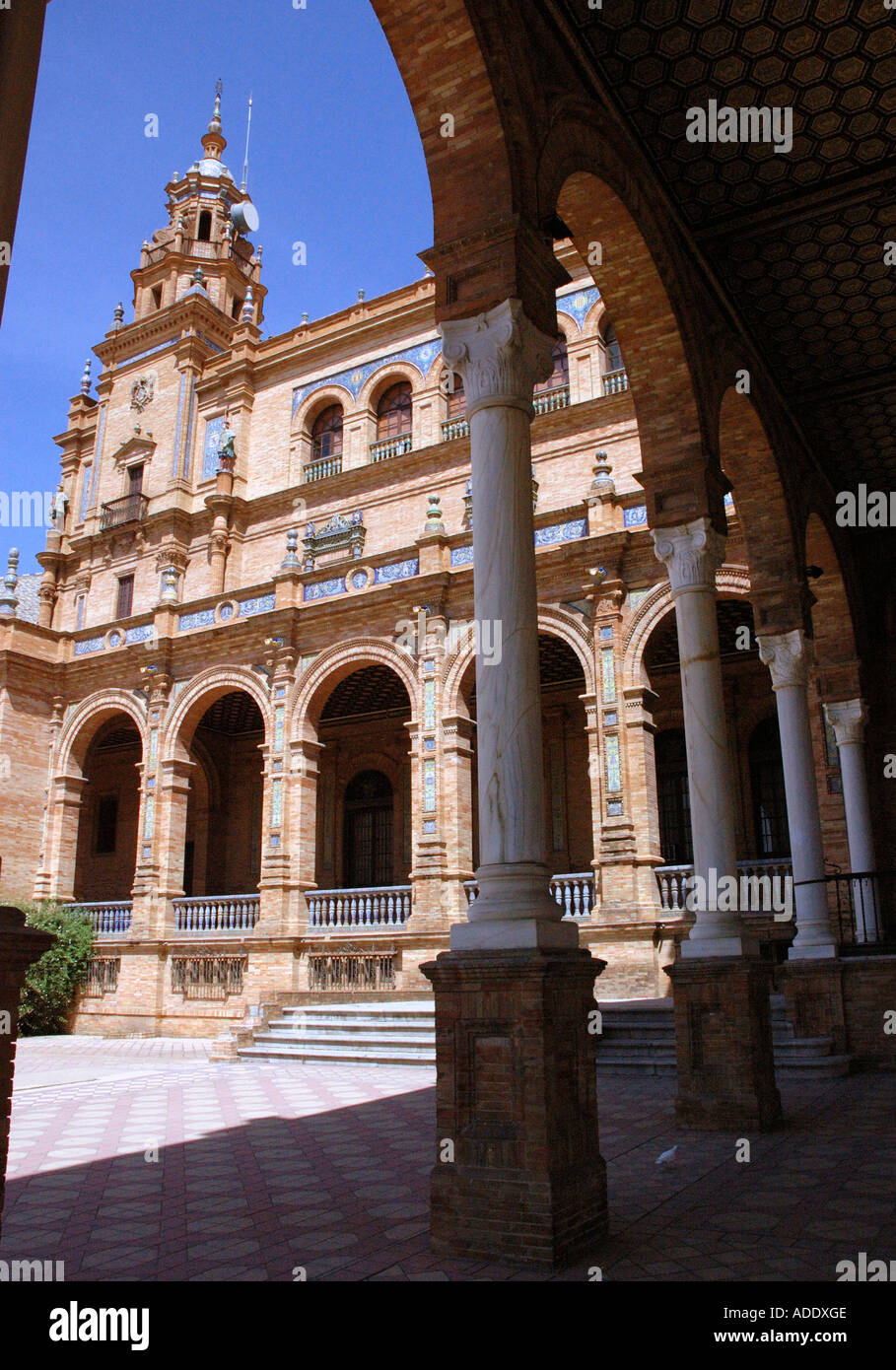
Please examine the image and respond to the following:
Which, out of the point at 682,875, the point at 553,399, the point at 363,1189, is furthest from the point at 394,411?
the point at 363,1189

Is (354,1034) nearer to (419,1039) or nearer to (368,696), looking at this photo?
(419,1039)

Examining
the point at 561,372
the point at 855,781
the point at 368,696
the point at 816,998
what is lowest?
the point at 816,998

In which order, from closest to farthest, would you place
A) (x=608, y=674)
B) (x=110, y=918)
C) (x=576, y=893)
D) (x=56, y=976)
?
(x=576, y=893) < (x=608, y=674) < (x=56, y=976) < (x=110, y=918)

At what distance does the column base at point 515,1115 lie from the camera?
14.5ft

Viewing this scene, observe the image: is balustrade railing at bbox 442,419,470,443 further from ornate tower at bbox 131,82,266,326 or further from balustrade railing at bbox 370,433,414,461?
ornate tower at bbox 131,82,266,326

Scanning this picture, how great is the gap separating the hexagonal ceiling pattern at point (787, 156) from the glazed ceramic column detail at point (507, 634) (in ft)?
9.17

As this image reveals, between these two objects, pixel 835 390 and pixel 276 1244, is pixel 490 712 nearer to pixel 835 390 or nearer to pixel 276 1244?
pixel 276 1244

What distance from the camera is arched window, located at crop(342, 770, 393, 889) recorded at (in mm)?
22703

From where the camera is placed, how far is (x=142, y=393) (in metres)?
28.2

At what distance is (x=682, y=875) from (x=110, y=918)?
450 inches

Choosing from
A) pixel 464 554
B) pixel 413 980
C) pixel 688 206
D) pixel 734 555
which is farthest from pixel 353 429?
pixel 688 206

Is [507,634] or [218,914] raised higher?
[507,634]
